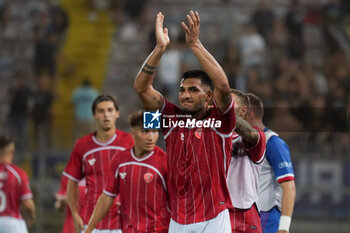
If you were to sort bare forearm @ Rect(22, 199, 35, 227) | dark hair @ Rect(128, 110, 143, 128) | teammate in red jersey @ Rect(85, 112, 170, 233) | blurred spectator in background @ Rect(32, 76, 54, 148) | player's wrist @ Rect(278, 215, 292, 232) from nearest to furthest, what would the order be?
player's wrist @ Rect(278, 215, 292, 232) < teammate in red jersey @ Rect(85, 112, 170, 233) < dark hair @ Rect(128, 110, 143, 128) < bare forearm @ Rect(22, 199, 35, 227) < blurred spectator in background @ Rect(32, 76, 54, 148)

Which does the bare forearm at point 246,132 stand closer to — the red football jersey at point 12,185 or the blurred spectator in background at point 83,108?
the red football jersey at point 12,185

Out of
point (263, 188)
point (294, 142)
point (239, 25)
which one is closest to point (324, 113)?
point (294, 142)

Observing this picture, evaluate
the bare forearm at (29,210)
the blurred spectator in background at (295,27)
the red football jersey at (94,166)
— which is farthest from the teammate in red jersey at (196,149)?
the blurred spectator in background at (295,27)

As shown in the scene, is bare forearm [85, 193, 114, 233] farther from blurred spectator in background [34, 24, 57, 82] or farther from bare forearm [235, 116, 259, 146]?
blurred spectator in background [34, 24, 57, 82]

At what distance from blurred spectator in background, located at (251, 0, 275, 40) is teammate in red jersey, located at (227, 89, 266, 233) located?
30.9 feet

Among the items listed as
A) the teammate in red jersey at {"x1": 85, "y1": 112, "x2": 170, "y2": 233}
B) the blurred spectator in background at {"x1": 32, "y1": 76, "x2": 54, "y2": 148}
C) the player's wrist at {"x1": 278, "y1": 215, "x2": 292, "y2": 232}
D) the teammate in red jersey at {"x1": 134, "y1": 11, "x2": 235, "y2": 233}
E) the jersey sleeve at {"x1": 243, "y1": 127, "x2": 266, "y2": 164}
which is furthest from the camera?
the blurred spectator in background at {"x1": 32, "y1": 76, "x2": 54, "y2": 148}

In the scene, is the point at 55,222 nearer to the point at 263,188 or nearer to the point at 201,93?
the point at 263,188

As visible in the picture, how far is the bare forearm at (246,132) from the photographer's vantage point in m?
5.73

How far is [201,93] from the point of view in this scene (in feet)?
17.7

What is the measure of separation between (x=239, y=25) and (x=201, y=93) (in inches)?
403

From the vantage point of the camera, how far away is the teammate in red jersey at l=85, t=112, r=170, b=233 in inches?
256

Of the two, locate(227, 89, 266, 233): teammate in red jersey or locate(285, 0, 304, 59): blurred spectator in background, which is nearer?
locate(227, 89, 266, 233): teammate in red jersey

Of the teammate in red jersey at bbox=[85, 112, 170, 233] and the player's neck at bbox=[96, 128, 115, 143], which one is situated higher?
the player's neck at bbox=[96, 128, 115, 143]

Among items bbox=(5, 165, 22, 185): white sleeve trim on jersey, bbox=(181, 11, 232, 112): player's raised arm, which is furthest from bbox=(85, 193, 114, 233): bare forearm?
bbox=(5, 165, 22, 185): white sleeve trim on jersey
